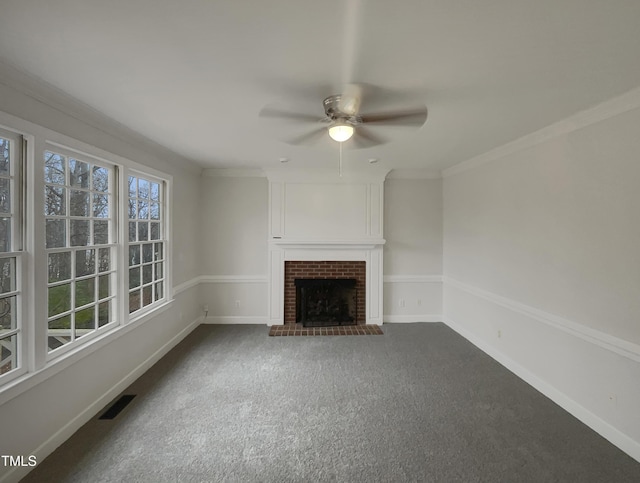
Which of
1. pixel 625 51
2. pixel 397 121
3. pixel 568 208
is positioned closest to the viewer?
pixel 625 51

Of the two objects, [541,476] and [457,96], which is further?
[457,96]

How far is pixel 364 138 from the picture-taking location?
2.48m

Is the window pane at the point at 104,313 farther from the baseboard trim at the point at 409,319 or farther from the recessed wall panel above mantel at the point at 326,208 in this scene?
the baseboard trim at the point at 409,319

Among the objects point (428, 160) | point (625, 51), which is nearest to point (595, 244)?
point (625, 51)

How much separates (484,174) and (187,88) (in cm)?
340

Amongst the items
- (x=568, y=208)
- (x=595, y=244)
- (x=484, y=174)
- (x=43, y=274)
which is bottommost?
(x=43, y=274)

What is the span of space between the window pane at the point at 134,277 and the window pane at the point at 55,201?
0.99m

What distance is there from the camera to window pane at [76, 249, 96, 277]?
2.33 m

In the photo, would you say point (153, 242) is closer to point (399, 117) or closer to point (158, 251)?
point (158, 251)

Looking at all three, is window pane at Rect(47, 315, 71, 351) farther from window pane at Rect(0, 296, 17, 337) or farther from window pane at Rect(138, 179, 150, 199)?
window pane at Rect(138, 179, 150, 199)

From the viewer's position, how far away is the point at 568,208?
246 centimetres

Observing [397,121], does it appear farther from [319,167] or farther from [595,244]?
[319,167]

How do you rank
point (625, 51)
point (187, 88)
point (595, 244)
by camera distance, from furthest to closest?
point (595, 244), point (187, 88), point (625, 51)

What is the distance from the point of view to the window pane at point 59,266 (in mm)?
2102
